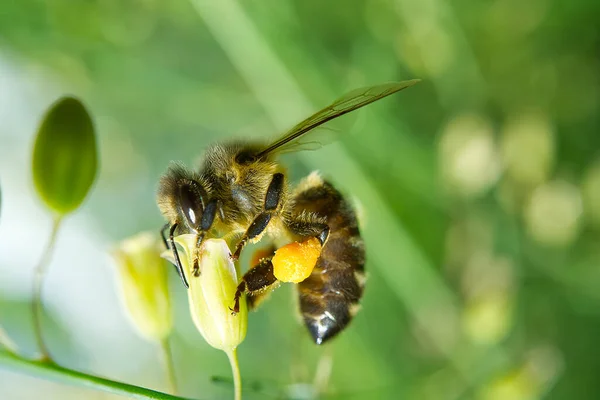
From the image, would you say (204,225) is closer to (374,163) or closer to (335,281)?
(335,281)

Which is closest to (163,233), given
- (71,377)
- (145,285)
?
(145,285)

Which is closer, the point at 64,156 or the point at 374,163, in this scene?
the point at 64,156

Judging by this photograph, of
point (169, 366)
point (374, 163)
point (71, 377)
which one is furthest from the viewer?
point (374, 163)

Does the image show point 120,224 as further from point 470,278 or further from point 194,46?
point 470,278

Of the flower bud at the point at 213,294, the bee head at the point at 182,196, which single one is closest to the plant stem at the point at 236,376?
the flower bud at the point at 213,294

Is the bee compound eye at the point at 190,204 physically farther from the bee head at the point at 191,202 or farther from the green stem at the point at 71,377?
the green stem at the point at 71,377

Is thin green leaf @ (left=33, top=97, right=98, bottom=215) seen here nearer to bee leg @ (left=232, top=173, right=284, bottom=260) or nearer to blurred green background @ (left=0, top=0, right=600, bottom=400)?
bee leg @ (left=232, top=173, right=284, bottom=260)

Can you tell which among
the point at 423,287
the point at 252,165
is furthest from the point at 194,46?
the point at 252,165
